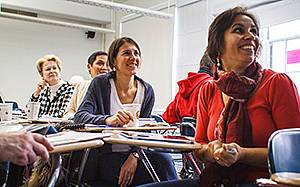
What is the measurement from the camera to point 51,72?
159 inches

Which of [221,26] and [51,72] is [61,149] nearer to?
[221,26]

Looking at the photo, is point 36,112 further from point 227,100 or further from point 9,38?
point 9,38

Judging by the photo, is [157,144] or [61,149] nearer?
[61,149]

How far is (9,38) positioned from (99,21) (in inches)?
71.9

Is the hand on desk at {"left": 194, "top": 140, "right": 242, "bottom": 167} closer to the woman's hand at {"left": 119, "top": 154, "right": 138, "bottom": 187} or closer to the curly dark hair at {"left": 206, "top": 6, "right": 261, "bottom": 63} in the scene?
the curly dark hair at {"left": 206, "top": 6, "right": 261, "bottom": 63}

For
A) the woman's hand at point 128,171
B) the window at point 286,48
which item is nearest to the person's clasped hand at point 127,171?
the woman's hand at point 128,171

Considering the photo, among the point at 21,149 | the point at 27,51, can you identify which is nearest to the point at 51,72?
the point at 21,149

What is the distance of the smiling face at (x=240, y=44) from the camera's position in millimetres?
1474

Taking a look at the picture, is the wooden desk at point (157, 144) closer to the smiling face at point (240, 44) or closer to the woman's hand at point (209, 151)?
the woman's hand at point (209, 151)

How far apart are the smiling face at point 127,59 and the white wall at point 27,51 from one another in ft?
17.0

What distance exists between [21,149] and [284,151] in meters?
0.73

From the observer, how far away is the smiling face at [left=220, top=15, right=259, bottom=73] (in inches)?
58.0

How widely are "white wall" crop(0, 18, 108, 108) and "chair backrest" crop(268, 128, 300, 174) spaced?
6640 mm

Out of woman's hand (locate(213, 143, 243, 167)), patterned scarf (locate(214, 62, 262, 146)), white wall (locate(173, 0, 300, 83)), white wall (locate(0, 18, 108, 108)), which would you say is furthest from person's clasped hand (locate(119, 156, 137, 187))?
white wall (locate(0, 18, 108, 108))
